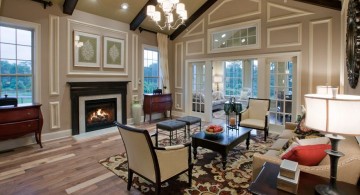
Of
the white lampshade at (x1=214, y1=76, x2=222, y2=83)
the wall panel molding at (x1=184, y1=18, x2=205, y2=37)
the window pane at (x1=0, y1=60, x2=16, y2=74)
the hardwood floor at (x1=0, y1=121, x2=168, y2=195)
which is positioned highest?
the wall panel molding at (x1=184, y1=18, x2=205, y2=37)

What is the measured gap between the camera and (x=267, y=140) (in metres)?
4.41

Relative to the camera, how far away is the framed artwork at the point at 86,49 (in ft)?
15.7

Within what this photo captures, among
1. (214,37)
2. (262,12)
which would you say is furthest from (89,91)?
(262,12)

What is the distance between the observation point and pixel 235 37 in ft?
18.8

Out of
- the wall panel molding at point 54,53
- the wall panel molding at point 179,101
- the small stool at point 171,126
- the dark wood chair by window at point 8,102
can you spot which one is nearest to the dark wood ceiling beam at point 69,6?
the wall panel molding at point 54,53

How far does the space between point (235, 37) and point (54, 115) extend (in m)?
4.95

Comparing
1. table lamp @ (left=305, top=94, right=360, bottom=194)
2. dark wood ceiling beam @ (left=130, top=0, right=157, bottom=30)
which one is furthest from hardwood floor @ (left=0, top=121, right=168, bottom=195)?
dark wood ceiling beam @ (left=130, top=0, right=157, bottom=30)

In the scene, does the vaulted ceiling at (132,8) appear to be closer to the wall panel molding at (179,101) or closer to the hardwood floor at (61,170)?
the wall panel molding at (179,101)

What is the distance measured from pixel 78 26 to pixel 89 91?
154cm

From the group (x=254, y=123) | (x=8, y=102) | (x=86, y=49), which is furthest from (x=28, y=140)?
(x=254, y=123)

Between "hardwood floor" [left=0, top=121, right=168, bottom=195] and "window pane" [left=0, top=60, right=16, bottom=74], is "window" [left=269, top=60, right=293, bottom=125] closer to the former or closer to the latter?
"hardwood floor" [left=0, top=121, right=168, bottom=195]

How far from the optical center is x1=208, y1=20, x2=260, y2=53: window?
17.5 feet

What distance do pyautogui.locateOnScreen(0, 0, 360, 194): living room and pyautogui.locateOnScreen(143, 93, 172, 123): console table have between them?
0.31 metres

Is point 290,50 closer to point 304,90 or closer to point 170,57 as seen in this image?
point 304,90
